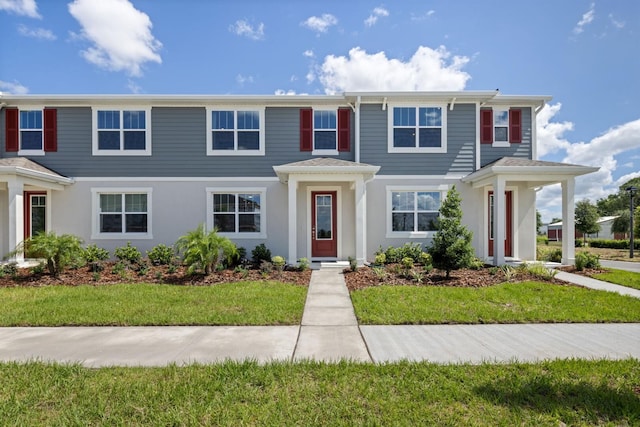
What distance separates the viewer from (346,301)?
21.4 feet

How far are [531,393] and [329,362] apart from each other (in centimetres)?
210

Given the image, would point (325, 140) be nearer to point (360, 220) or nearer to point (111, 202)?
point (360, 220)

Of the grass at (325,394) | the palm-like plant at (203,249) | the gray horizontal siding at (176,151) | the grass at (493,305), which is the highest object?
the gray horizontal siding at (176,151)

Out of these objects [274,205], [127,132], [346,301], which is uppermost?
[127,132]

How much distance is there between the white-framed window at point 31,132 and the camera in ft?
36.7

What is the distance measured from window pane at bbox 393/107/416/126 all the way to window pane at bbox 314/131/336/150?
7.82 ft

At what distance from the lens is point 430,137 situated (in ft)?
37.6

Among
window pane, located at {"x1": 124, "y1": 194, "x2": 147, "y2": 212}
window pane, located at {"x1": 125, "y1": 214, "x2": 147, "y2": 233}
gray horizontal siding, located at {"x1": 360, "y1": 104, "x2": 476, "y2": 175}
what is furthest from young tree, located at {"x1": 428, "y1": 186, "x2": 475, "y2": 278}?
window pane, located at {"x1": 124, "y1": 194, "x2": 147, "y2": 212}

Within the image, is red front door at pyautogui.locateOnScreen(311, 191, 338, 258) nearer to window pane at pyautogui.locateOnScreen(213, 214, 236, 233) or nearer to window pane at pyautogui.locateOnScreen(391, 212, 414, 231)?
window pane at pyautogui.locateOnScreen(391, 212, 414, 231)

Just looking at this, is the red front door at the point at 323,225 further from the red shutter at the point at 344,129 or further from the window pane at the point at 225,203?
the window pane at the point at 225,203

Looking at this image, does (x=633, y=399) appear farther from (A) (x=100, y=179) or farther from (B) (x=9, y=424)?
(A) (x=100, y=179)

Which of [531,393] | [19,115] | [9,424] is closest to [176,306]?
[9,424]

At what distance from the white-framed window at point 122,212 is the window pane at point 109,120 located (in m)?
2.35

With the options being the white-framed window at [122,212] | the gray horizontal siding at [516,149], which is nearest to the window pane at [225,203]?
the white-framed window at [122,212]
